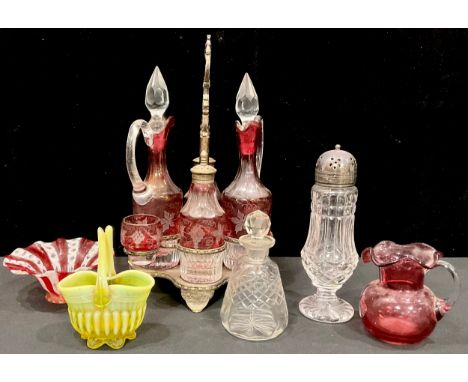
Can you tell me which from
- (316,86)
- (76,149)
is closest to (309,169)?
(316,86)

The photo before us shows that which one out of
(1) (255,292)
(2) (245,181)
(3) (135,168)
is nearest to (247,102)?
(2) (245,181)

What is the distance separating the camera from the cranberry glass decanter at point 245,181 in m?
1.21

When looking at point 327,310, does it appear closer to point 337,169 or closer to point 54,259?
point 337,169

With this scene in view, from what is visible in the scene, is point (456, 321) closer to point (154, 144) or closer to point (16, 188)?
point (154, 144)

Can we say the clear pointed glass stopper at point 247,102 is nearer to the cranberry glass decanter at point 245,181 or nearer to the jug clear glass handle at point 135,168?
the cranberry glass decanter at point 245,181

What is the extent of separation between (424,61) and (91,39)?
826 millimetres

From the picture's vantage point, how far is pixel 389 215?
60.2 inches

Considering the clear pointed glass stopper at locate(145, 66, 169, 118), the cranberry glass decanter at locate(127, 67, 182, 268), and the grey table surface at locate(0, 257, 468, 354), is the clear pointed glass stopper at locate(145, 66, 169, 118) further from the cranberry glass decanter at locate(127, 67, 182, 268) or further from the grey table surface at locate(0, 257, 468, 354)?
the grey table surface at locate(0, 257, 468, 354)

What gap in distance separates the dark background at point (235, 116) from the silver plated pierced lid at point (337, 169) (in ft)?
1.25

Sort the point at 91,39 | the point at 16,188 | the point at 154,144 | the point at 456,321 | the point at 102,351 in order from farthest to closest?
1. the point at 16,188
2. the point at 91,39
3. the point at 154,144
4. the point at 456,321
5. the point at 102,351

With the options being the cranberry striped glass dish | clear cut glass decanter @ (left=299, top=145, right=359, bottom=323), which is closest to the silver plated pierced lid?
clear cut glass decanter @ (left=299, top=145, right=359, bottom=323)

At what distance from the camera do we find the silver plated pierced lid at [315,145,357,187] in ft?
3.49

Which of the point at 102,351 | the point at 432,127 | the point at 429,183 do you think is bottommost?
the point at 102,351

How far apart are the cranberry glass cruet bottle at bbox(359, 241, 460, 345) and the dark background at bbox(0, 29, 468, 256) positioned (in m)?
0.45
